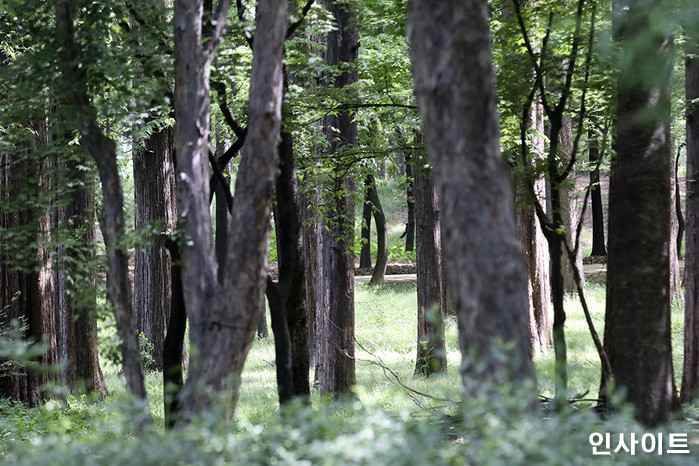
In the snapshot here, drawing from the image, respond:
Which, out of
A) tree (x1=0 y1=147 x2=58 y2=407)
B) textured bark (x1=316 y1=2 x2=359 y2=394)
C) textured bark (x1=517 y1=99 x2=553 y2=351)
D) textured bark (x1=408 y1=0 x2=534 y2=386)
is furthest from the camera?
textured bark (x1=517 y1=99 x2=553 y2=351)

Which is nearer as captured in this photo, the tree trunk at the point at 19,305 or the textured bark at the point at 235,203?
the textured bark at the point at 235,203

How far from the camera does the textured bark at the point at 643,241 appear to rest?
6.84 m

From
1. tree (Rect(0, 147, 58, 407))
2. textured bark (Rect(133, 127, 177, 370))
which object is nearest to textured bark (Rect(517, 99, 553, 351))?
textured bark (Rect(133, 127, 177, 370))

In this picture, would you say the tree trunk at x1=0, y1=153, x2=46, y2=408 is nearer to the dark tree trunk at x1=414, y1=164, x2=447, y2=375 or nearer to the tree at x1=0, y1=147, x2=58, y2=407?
the tree at x1=0, y1=147, x2=58, y2=407

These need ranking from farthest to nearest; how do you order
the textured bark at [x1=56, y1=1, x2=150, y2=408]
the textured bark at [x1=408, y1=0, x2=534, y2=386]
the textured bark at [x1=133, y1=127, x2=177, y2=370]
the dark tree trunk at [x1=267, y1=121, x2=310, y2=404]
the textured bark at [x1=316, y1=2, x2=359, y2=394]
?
the textured bark at [x1=133, y1=127, x2=177, y2=370]
the textured bark at [x1=316, y1=2, x2=359, y2=394]
the dark tree trunk at [x1=267, y1=121, x2=310, y2=404]
the textured bark at [x1=56, y1=1, x2=150, y2=408]
the textured bark at [x1=408, y1=0, x2=534, y2=386]

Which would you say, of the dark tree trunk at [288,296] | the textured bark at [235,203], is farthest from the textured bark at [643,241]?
the textured bark at [235,203]

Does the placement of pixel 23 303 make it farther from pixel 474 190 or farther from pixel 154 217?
pixel 474 190

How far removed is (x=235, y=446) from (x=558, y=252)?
524cm

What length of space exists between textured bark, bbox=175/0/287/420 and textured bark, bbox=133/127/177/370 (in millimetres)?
6358

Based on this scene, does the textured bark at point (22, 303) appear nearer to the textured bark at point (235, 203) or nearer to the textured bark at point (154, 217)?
the textured bark at point (154, 217)

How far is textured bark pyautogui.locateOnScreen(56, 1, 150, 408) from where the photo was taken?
6.12m

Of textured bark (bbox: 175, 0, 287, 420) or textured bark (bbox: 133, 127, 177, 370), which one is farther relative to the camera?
textured bark (bbox: 133, 127, 177, 370)

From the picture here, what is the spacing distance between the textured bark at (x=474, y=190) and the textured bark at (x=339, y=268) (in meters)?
8.15

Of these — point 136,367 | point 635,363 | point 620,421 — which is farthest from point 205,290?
point 635,363
